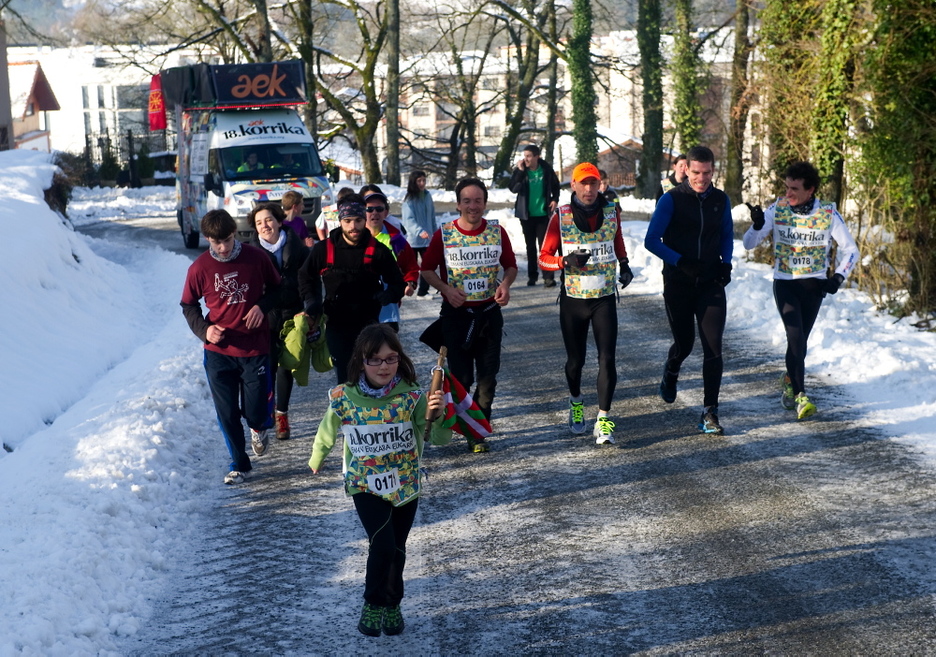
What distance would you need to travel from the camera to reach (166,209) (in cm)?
3803

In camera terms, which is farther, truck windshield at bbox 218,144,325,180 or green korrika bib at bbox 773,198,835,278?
truck windshield at bbox 218,144,325,180

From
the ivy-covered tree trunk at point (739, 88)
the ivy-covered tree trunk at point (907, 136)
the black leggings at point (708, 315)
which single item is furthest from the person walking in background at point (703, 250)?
the ivy-covered tree trunk at point (739, 88)

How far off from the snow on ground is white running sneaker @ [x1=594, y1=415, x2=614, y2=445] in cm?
213

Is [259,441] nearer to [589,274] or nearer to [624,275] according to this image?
[589,274]

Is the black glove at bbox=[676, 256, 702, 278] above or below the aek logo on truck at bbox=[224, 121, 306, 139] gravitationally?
below

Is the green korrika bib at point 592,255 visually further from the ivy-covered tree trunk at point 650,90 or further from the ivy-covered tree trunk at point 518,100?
the ivy-covered tree trunk at point 518,100

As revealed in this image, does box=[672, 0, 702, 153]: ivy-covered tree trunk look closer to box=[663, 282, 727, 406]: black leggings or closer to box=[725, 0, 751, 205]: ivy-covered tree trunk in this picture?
box=[725, 0, 751, 205]: ivy-covered tree trunk

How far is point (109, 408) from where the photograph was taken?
9.16m

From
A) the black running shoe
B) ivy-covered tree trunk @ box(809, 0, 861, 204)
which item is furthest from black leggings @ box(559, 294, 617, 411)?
ivy-covered tree trunk @ box(809, 0, 861, 204)

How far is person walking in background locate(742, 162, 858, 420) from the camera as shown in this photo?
870 centimetres

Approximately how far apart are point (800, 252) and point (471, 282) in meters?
2.80

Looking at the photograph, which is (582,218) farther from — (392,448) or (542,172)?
(542,172)

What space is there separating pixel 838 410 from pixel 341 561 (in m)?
4.83

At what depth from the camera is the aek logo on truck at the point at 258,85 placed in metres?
21.3
